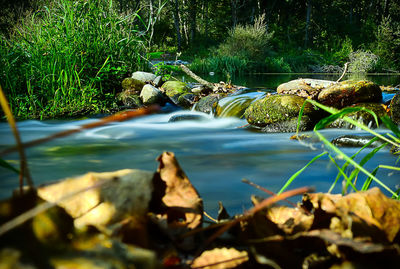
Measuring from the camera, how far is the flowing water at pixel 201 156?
8.95 feet

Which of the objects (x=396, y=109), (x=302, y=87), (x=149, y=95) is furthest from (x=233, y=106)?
(x=396, y=109)

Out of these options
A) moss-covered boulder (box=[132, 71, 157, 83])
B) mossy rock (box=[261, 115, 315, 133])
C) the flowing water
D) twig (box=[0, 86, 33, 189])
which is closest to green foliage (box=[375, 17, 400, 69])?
moss-covered boulder (box=[132, 71, 157, 83])

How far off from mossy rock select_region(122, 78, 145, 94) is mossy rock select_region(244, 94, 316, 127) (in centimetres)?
266

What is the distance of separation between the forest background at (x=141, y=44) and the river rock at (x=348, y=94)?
3.19 meters

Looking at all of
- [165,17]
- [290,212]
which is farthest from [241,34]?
[290,212]

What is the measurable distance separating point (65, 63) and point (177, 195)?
587cm

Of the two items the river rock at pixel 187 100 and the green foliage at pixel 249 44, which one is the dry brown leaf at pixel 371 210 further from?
the green foliage at pixel 249 44

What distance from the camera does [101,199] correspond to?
73cm

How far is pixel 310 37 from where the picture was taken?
3434 cm

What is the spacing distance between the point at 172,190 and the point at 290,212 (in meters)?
0.30

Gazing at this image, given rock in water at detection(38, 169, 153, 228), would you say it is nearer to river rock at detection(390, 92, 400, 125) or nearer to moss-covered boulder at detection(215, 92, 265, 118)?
river rock at detection(390, 92, 400, 125)

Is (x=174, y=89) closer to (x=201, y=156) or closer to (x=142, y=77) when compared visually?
(x=142, y=77)

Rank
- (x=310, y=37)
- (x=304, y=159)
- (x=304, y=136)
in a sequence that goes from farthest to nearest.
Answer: (x=310, y=37) → (x=304, y=136) → (x=304, y=159)

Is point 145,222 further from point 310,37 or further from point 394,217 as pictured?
point 310,37
